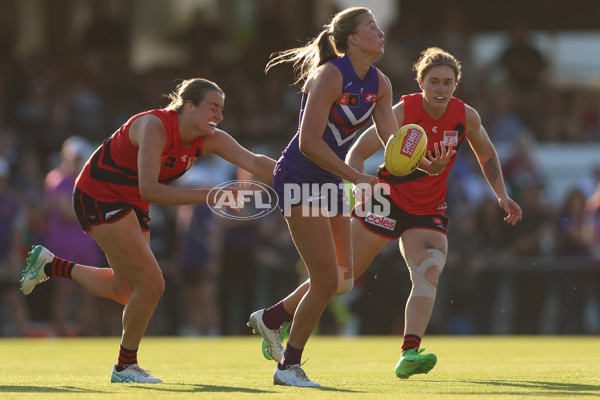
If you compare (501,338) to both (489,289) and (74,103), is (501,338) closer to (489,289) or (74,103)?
(489,289)

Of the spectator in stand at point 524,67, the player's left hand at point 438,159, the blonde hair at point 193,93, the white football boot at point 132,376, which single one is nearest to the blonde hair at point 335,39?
the blonde hair at point 193,93

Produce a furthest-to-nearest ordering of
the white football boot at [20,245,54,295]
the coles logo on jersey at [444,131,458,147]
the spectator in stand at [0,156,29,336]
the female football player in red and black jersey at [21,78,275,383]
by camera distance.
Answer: the spectator in stand at [0,156,29,336], the white football boot at [20,245,54,295], the coles logo on jersey at [444,131,458,147], the female football player in red and black jersey at [21,78,275,383]

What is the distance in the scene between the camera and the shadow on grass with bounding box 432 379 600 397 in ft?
21.6

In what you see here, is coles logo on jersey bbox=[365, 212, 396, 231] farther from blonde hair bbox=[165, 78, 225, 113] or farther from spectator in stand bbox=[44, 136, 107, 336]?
spectator in stand bbox=[44, 136, 107, 336]

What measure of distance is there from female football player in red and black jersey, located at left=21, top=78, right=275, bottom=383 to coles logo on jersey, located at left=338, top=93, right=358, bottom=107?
2.87ft

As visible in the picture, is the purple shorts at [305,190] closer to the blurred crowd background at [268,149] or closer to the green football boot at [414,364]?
the green football boot at [414,364]

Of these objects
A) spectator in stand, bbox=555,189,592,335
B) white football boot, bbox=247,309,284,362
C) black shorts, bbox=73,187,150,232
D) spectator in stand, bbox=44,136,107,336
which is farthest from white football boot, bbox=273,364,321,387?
spectator in stand, bbox=555,189,592,335

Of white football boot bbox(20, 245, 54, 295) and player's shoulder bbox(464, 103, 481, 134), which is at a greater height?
player's shoulder bbox(464, 103, 481, 134)

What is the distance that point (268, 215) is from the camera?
15.7m

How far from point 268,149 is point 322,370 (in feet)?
28.7

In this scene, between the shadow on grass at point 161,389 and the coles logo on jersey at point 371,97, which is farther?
the coles logo on jersey at point 371,97

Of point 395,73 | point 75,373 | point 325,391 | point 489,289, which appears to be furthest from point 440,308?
point 325,391

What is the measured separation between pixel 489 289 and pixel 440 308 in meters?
0.76

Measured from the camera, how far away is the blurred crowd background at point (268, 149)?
15.2 meters
